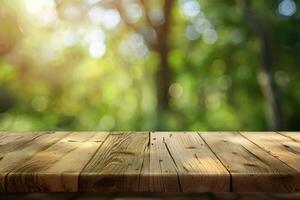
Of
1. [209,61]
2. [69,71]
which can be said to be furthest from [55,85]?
[209,61]

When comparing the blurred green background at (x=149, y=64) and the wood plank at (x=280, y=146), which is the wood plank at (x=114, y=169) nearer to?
the wood plank at (x=280, y=146)

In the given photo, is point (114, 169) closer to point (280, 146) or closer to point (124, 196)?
point (124, 196)

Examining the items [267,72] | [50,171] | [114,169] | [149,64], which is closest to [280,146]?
[114,169]

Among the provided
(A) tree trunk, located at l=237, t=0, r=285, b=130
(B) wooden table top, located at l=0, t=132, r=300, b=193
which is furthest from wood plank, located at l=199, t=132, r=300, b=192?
(A) tree trunk, located at l=237, t=0, r=285, b=130

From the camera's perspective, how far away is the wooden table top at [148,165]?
32.5 inches

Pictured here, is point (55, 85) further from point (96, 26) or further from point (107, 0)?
point (107, 0)

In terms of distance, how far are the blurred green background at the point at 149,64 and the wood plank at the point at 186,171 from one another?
175 cm

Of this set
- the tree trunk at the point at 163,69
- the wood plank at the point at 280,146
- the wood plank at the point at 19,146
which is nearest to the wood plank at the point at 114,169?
the wood plank at the point at 19,146

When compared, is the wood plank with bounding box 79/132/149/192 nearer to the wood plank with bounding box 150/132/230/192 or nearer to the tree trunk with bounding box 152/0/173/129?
the wood plank with bounding box 150/132/230/192

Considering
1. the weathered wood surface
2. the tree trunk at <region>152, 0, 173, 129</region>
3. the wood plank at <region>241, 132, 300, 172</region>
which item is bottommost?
the weathered wood surface

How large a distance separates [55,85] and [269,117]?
138cm

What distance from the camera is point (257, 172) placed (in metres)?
0.85

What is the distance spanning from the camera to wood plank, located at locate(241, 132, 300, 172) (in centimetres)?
100

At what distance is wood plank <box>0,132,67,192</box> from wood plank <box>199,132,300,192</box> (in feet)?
1.40
